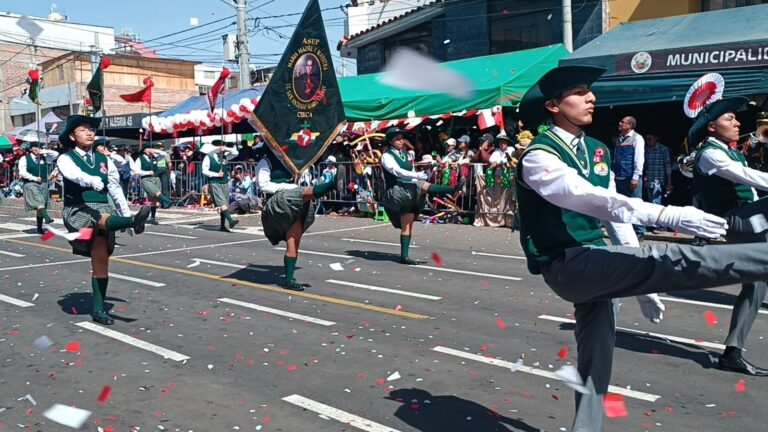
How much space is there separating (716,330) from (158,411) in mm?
4979

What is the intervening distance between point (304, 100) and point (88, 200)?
3431 millimetres

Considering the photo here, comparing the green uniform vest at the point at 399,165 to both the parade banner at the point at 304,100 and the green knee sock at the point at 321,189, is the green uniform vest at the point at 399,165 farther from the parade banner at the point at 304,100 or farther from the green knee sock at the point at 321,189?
the green knee sock at the point at 321,189

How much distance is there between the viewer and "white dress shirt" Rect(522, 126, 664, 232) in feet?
11.5

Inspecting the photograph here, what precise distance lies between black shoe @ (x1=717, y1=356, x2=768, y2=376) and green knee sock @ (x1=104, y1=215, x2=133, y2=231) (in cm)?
538

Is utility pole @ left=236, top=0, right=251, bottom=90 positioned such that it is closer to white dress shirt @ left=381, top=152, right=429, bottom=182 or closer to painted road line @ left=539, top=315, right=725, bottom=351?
white dress shirt @ left=381, top=152, right=429, bottom=182

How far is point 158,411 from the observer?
5.07 m

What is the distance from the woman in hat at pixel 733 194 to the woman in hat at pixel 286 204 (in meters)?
4.12

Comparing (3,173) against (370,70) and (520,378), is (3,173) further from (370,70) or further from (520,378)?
(520,378)

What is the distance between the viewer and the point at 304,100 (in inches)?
404

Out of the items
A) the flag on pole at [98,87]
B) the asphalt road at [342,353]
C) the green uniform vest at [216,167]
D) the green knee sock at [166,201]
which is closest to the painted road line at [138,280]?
the asphalt road at [342,353]

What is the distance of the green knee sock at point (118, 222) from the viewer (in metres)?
7.51

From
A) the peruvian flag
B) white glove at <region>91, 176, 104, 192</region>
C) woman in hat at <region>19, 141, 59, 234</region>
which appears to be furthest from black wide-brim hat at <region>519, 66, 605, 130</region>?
woman in hat at <region>19, 141, 59, 234</region>

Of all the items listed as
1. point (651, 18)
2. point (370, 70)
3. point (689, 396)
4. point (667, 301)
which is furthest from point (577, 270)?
point (370, 70)

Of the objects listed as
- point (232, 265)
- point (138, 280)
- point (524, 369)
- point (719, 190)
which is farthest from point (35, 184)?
point (719, 190)
